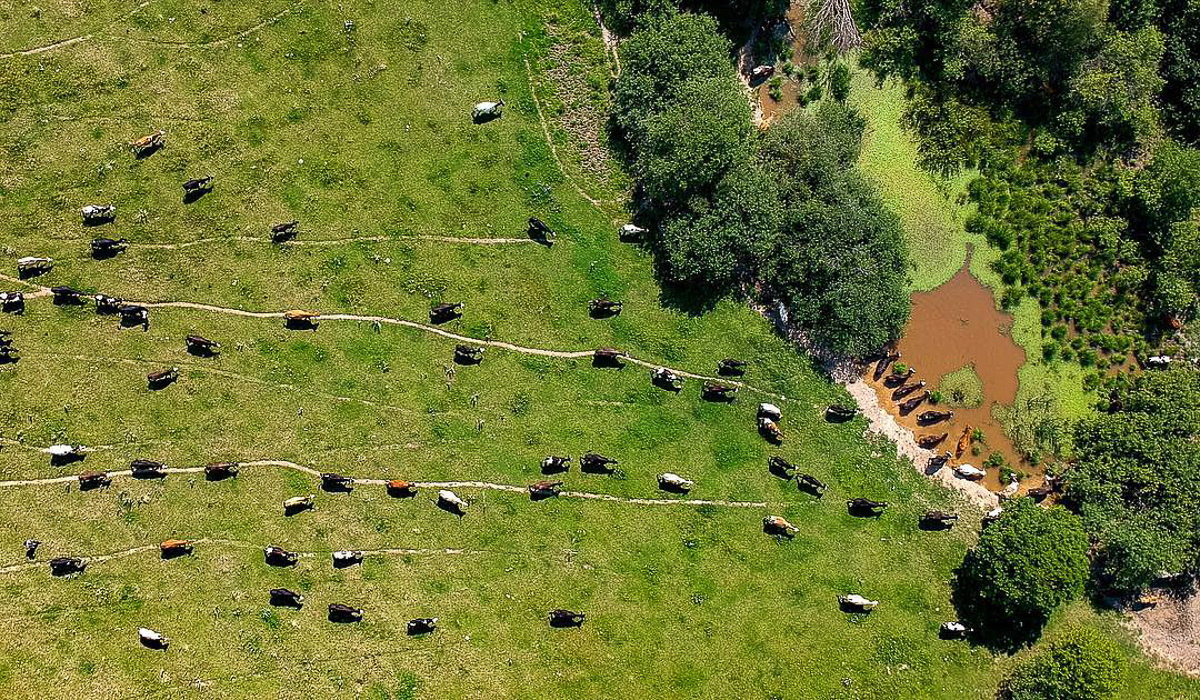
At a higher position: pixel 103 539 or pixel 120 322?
pixel 120 322

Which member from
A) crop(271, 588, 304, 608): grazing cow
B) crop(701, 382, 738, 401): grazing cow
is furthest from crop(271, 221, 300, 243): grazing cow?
crop(701, 382, 738, 401): grazing cow

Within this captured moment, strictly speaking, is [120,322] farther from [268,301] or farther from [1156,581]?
[1156,581]

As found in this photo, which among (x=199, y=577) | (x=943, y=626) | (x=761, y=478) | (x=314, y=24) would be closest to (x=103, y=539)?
(x=199, y=577)

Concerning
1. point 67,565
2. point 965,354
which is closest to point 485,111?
point 965,354

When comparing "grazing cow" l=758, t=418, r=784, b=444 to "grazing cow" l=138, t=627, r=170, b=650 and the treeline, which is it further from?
"grazing cow" l=138, t=627, r=170, b=650

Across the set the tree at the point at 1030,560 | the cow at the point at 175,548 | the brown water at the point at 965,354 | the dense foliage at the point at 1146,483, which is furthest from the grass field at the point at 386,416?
the dense foliage at the point at 1146,483
